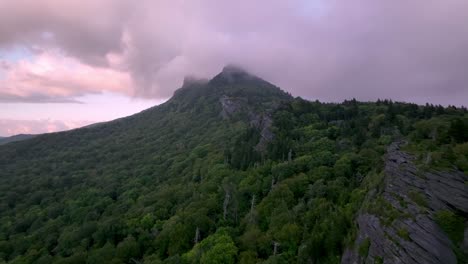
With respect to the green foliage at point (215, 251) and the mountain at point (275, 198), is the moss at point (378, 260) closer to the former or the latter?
the mountain at point (275, 198)

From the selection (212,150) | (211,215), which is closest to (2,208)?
(212,150)

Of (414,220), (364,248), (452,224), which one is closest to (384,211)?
(414,220)

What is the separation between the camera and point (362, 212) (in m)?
35.2

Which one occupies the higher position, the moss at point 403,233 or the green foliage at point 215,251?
the moss at point 403,233

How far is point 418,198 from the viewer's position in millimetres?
29188

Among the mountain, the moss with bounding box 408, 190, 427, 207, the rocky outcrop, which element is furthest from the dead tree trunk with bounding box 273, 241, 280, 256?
the rocky outcrop

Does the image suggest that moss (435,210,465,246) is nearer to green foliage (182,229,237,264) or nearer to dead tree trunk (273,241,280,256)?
dead tree trunk (273,241,280,256)

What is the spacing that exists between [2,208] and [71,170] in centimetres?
4904

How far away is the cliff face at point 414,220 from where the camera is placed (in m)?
25.1

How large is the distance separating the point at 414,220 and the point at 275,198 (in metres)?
32.9

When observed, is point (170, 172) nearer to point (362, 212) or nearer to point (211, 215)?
point (211, 215)

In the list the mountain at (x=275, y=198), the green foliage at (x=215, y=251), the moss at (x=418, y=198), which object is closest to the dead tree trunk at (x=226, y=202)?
the mountain at (x=275, y=198)

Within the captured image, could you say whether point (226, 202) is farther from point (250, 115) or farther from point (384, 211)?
point (250, 115)

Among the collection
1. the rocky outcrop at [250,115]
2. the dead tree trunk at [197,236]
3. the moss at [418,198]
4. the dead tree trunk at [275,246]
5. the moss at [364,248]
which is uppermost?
the rocky outcrop at [250,115]
